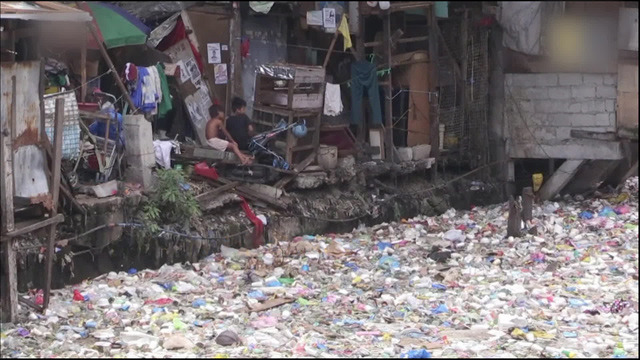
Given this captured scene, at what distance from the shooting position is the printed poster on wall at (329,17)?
12891mm

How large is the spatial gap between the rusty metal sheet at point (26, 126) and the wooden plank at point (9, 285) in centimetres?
54

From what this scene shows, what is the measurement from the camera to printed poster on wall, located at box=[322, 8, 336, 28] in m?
12.9

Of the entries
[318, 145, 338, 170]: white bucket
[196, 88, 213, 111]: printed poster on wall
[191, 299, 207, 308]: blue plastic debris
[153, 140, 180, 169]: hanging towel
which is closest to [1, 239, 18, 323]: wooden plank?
[191, 299, 207, 308]: blue plastic debris

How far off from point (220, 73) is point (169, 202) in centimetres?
273

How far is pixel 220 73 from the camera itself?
40.9 feet

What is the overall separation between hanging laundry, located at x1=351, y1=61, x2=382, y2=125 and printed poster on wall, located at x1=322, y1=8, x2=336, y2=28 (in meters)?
0.96

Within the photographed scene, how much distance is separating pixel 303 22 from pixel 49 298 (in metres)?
6.38

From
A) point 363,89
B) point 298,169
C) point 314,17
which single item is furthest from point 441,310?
point 363,89

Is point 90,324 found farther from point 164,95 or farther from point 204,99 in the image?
point 204,99

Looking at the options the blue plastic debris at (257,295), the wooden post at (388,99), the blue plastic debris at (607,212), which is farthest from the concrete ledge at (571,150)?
the blue plastic debris at (257,295)

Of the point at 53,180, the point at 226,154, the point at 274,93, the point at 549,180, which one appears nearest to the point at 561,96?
the point at 549,180

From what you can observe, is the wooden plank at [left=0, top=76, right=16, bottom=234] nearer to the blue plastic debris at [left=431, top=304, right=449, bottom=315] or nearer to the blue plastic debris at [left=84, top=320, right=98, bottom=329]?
the blue plastic debris at [left=84, top=320, right=98, bottom=329]

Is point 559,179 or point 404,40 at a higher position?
point 404,40

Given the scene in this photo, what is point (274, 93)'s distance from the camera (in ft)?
40.6
